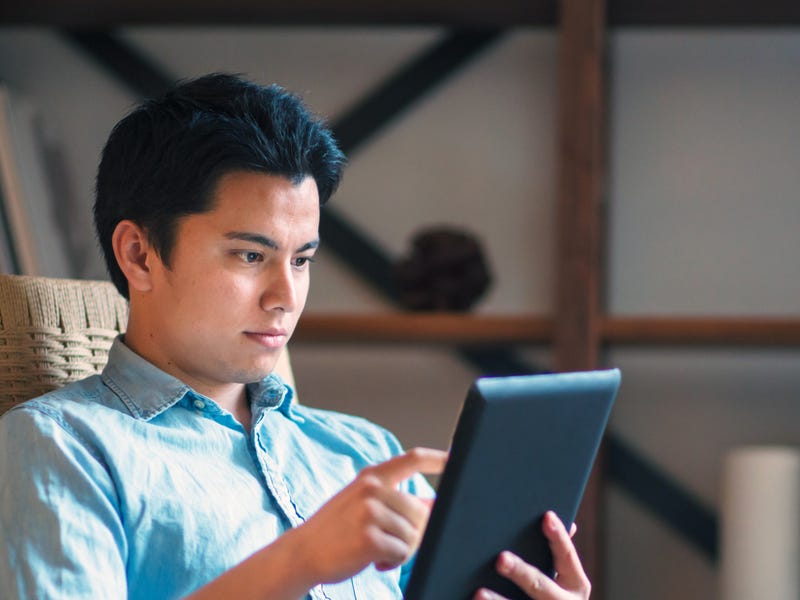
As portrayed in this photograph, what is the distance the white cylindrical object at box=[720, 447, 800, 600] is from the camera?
2225 mm

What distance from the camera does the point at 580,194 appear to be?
7.35 feet

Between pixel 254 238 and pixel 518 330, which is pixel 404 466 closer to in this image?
pixel 254 238

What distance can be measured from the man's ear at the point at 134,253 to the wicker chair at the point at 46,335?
18cm

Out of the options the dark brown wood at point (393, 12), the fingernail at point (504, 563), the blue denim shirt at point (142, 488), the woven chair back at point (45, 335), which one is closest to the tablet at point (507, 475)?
Result: the fingernail at point (504, 563)

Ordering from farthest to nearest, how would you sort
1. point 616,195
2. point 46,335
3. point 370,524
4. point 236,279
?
point 616,195 → point 46,335 → point 236,279 → point 370,524

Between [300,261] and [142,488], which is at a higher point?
[300,261]

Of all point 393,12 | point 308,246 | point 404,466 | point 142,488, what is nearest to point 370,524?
point 404,466

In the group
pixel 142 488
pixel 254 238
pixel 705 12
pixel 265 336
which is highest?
pixel 705 12

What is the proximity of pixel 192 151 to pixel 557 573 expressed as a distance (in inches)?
21.9

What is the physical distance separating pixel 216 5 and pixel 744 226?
1.25 meters

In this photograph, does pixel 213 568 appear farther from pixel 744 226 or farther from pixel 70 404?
pixel 744 226

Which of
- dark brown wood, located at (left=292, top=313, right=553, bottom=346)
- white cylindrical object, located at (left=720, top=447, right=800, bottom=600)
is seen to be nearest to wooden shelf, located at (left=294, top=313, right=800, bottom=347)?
dark brown wood, located at (left=292, top=313, right=553, bottom=346)

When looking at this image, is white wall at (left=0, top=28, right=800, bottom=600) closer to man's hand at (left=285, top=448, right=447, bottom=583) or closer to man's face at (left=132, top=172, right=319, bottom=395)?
man's face at (left=132, top=172, right=319, bottom=395)

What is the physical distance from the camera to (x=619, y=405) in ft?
8.46
